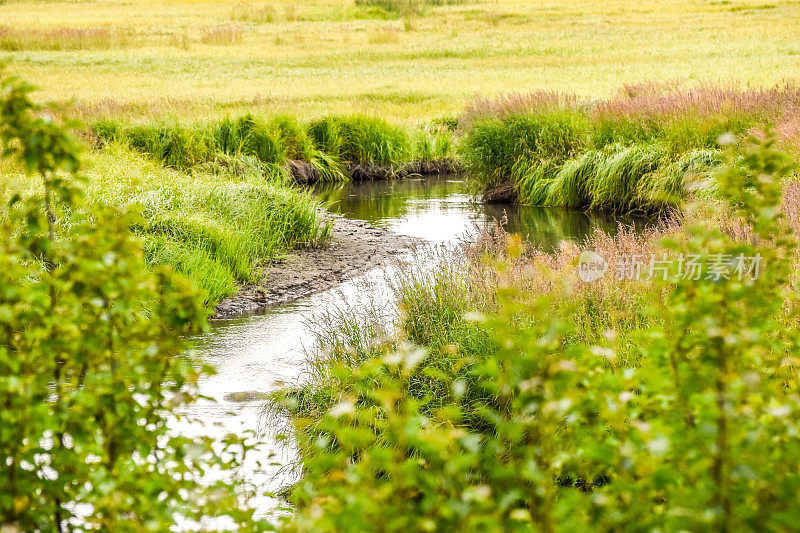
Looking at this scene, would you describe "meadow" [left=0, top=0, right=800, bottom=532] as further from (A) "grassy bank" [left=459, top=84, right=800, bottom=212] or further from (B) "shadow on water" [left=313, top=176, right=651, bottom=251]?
(B) "shadow on water" [left=313, top=176, right=651, bottom=251]

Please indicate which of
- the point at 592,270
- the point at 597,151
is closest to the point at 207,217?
the point at 592,270

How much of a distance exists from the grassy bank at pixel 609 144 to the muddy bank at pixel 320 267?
3.11 meters

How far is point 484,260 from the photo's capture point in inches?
243

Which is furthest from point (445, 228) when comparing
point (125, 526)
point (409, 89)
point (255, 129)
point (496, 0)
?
point (496, 0)

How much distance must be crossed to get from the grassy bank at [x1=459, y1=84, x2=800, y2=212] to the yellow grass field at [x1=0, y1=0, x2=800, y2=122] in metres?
3.81

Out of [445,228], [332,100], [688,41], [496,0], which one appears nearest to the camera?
[445,228]

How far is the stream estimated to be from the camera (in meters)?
6.07

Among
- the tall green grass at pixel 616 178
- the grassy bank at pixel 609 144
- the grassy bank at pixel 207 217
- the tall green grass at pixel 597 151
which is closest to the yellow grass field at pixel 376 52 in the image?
the grassy bank at pixel 609 144

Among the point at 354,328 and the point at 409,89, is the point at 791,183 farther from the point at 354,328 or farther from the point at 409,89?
the point at 409,89

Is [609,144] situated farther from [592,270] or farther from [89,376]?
[89,376]

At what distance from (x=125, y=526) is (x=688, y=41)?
4520 cm

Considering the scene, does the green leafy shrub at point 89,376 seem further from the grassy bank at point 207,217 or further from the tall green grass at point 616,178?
the tall green grass at point 616,178

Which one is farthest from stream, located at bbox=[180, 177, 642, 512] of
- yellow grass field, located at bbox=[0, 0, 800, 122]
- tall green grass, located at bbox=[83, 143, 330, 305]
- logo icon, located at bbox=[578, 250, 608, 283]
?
yellow grass field, located at bbox=[0, 0, 800, 122]

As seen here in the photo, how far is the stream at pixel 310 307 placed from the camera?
607 centimetres
